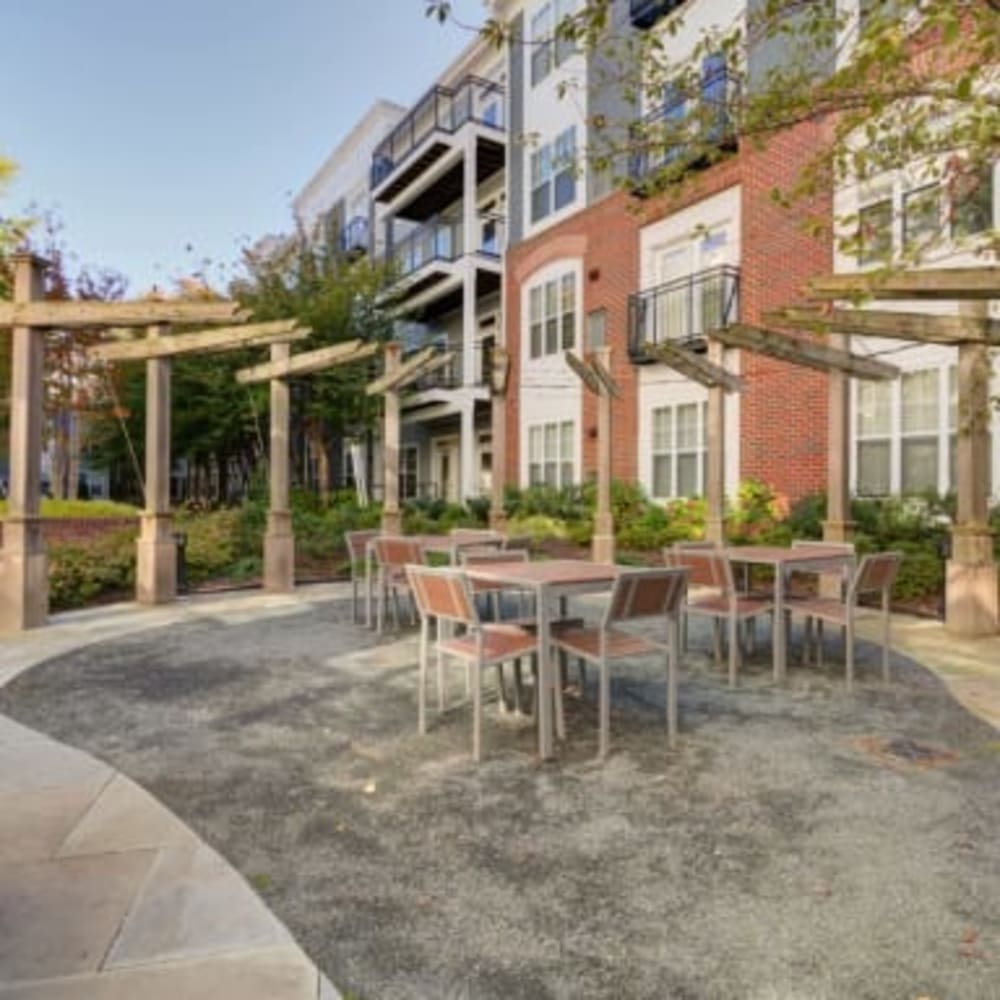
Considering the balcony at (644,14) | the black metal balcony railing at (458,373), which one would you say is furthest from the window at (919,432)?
the black metal balcony railing at (458,373)

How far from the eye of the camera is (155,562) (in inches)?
327

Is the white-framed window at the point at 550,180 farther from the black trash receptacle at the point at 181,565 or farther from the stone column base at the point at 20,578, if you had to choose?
the stone column base at the point at 20,578

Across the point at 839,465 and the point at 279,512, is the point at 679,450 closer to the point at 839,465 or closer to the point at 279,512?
the point at 839,465

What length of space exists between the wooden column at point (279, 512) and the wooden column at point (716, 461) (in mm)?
5485

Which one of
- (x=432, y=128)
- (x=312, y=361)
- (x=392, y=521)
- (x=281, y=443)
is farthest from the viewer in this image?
(x=432, y=128)

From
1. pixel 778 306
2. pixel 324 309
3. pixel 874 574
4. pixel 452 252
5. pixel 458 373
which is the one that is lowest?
pixel 874 574

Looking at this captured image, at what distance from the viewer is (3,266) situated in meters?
14.3

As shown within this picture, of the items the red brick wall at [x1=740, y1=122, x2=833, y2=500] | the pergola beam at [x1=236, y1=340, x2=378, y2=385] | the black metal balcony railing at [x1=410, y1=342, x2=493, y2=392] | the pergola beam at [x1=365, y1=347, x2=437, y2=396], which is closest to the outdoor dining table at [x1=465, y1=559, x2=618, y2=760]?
the pergola beam at [x1=236, y1=340, x2=378, y2=385]

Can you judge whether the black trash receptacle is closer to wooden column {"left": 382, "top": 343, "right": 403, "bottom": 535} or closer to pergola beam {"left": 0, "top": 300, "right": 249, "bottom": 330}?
wooden column {"left": 382, "top": 343, "right": 403, "bottom": 535}

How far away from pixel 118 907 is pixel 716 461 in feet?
26.5

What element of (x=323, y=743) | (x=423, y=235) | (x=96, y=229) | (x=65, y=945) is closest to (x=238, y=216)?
(x=96, y=229)

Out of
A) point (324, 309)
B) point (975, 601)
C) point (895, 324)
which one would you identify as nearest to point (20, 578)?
point (895, 324)

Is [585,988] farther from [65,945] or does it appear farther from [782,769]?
[782,769]

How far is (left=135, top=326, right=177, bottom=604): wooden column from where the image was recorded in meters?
8.33
